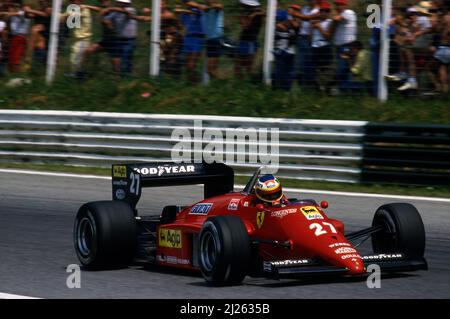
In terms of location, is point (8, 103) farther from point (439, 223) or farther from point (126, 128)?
point (439, 223)

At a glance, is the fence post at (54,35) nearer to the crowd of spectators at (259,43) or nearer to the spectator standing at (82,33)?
the crowd of spectators at (259,43)

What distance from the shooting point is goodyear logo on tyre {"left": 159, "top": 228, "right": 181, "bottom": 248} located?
27.3ft

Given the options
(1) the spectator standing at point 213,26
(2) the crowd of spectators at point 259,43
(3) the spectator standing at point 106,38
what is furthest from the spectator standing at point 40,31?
(1) the spectator standing at point 213,26

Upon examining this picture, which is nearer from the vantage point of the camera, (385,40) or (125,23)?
(385,40)

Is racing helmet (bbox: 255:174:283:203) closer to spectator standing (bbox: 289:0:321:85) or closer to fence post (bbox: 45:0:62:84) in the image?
spectator standing (bbox: 289:0:321:85)

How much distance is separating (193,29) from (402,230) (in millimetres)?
8367

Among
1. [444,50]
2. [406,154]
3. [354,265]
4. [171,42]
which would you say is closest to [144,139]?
[171,42]

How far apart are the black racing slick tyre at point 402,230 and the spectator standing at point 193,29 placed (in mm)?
7839

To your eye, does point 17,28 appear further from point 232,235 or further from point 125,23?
point 232,235

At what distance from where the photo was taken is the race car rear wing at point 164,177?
899 cm

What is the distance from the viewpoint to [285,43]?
1514cm

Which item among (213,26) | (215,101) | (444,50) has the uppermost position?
(213,26)

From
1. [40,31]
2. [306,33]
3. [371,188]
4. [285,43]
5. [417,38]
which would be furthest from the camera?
[40,31]

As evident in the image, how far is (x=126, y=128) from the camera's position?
49.2ft
